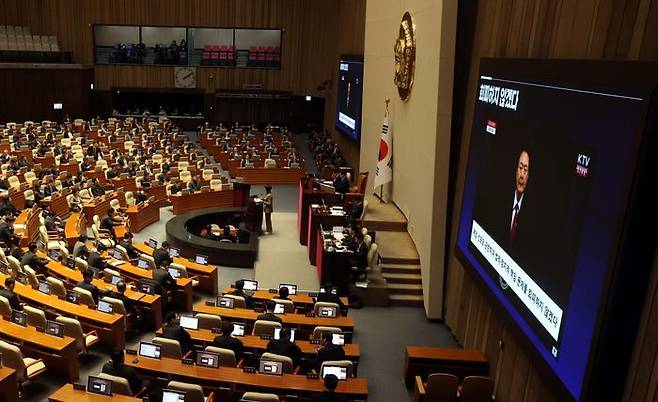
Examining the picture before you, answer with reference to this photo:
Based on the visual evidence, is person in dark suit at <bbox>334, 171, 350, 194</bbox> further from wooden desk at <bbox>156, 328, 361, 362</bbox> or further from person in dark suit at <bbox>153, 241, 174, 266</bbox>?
wooden desk at <bbox>156, 328, 361, 362</bbox>

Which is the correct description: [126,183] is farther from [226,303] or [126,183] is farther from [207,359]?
[207,359]

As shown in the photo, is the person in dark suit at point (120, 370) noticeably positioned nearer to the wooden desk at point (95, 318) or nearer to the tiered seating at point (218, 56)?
the wooden desk at point (95, 318)

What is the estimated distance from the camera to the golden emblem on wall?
517 inches

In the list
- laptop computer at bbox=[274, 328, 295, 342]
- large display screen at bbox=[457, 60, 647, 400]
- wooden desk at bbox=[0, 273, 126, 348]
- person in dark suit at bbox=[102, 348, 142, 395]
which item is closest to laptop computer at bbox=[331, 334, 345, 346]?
laptop computer at bbox=[274, 328, 295, 342]

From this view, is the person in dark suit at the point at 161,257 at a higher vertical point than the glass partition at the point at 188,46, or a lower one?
lower

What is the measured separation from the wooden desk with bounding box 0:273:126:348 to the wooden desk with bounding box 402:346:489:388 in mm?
4384

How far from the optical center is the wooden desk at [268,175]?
71.9 ft

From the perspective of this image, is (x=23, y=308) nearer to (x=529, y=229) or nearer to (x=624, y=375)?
(x=529, y=229)

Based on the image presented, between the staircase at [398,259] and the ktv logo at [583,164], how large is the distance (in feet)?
22.2

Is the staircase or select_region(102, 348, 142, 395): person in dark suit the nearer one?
select_region(102, 348, 142, 395): person in dark suit

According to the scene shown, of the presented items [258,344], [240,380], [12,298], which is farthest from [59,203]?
[240,380]

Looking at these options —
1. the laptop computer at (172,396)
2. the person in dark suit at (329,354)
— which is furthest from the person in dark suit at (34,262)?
the person in dark suit at (329,354)

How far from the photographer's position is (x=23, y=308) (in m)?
8.91

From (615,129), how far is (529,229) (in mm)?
1823
